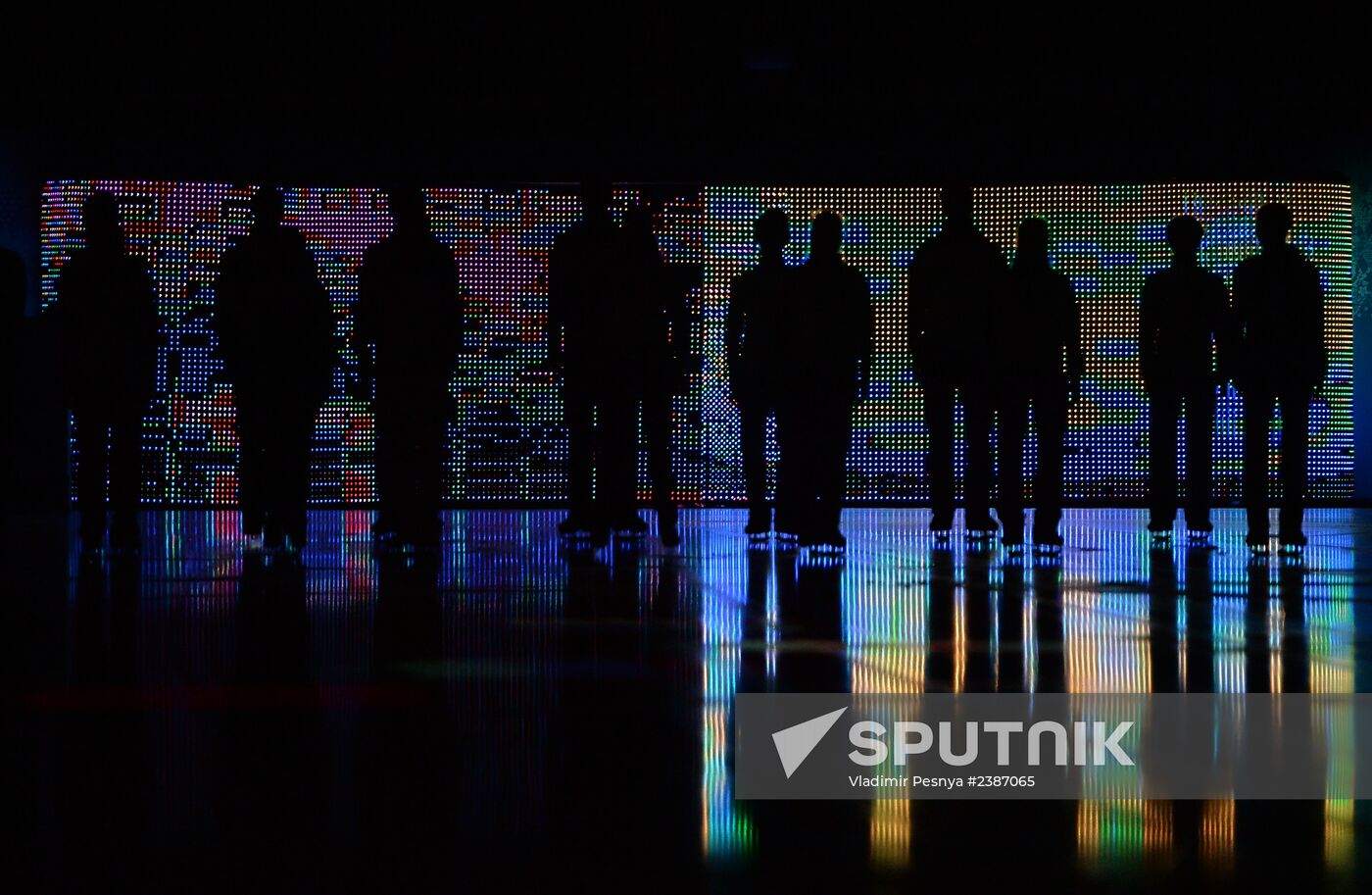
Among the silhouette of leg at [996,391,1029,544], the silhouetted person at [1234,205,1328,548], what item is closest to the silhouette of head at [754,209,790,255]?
the silhouette of leg at [996,391,1029,544]

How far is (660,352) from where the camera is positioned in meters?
8.72

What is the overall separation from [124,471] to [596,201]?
9.33 ft

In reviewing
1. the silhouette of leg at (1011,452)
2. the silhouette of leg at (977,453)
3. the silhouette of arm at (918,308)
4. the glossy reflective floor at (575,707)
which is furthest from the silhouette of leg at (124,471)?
the silhouette of leg at (1011,452)

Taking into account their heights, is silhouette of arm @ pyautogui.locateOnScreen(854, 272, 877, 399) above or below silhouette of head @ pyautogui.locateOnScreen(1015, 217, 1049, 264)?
below

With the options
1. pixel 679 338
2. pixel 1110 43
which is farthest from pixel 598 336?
pixel 1110 43

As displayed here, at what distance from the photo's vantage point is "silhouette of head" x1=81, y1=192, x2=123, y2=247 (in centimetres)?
807

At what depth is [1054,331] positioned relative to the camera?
27.1 ft

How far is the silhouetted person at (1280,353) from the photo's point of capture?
26.9 ft

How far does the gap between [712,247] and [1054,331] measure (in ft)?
24.5

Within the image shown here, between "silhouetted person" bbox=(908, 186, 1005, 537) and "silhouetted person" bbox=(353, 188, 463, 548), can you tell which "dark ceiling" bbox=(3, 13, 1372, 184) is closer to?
"silhouetted person" bbox=(908, 186, 1005, 537)

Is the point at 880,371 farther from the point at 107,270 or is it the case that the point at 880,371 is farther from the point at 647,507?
Answer: the point at 107,270

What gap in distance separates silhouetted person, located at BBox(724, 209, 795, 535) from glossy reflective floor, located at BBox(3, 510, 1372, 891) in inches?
50.2

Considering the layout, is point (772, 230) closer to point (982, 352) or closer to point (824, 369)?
point (824, 369)

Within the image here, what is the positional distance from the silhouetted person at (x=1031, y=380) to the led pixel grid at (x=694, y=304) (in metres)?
7.09
